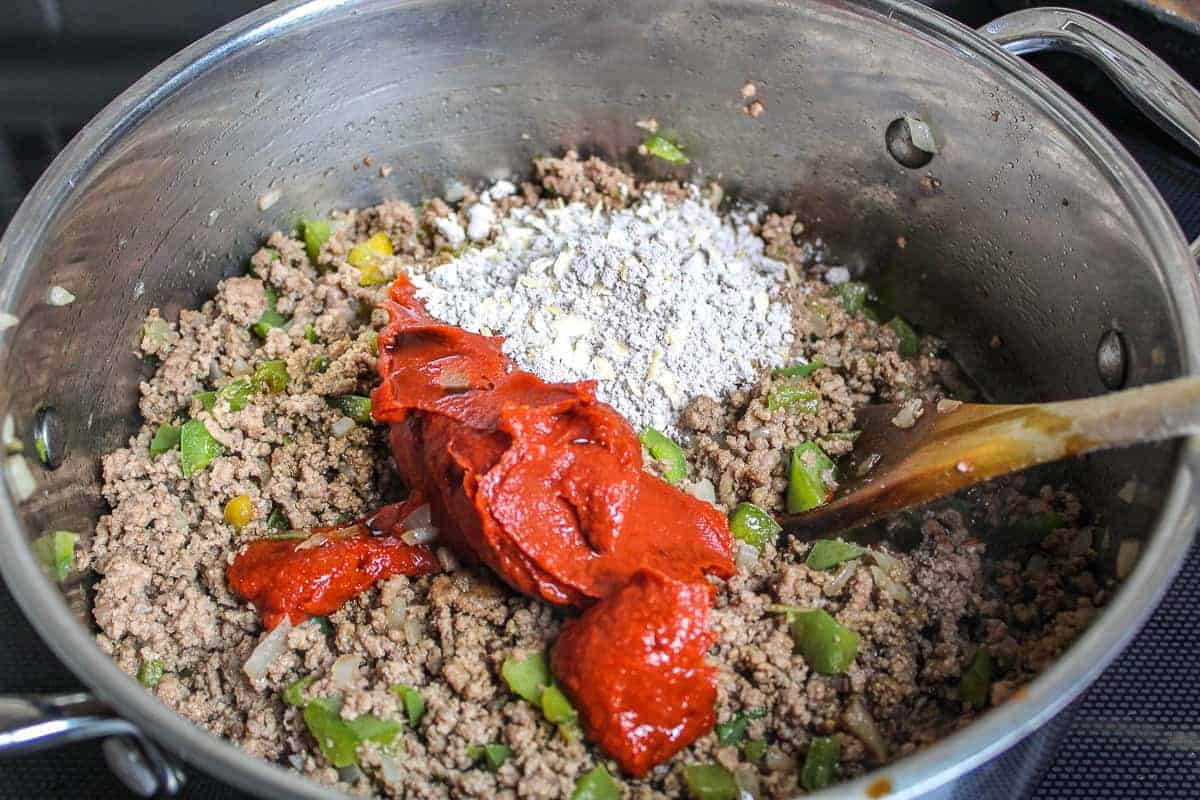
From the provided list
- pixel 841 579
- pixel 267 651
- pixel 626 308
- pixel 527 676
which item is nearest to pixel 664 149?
pixel 626 308

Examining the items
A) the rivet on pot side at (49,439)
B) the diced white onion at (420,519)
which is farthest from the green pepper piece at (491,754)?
the rivet on pot side at (49,439)

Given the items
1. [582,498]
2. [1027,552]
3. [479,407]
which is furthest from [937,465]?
[479,407]

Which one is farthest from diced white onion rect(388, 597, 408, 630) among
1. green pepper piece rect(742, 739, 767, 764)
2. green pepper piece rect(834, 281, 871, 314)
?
green pepper piece rect(834, 281, 871, 314)

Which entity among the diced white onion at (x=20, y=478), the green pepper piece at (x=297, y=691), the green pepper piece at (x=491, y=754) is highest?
the diced white onion at (x=20, y=478)

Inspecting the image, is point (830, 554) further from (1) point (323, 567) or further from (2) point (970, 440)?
(1) point (323, 567)

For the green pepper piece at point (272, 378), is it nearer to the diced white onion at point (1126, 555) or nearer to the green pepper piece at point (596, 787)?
the green pepper piece at point (596, 787)

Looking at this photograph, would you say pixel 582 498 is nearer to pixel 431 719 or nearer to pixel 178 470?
pixel 431 719

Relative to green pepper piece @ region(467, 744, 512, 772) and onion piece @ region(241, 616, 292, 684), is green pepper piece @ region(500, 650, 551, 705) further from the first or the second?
onion piece @ region(241, 616, 292, 684)
